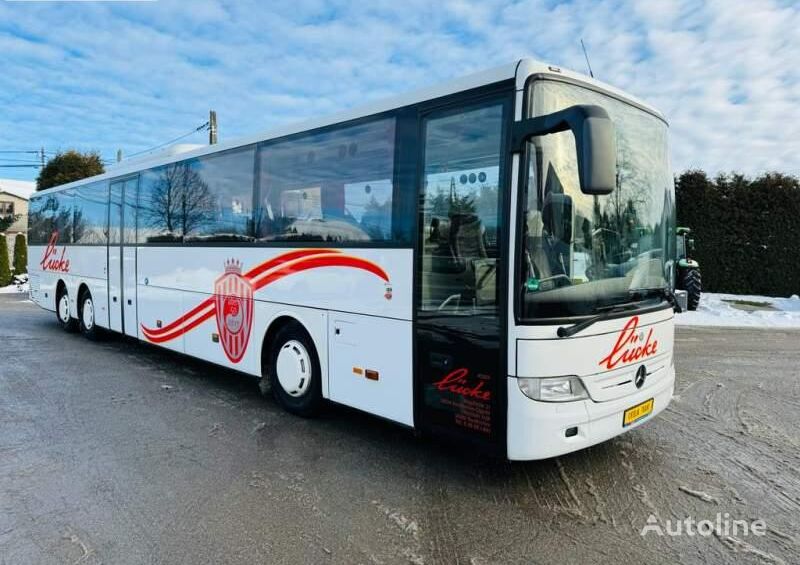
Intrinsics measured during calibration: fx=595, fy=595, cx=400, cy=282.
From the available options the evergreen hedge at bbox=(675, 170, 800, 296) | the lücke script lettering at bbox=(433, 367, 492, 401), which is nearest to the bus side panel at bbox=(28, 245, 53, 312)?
the lücke script lettering at bbox=(433, 367, 492, 401)

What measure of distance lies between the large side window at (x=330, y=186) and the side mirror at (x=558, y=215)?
1.45m

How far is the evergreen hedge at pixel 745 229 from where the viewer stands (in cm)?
1753

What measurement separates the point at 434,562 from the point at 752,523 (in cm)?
214

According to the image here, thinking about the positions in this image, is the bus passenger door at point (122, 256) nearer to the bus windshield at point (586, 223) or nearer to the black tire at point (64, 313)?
the black tire at point (64, 313)

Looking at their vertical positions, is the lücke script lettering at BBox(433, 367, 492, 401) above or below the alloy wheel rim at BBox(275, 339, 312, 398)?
above

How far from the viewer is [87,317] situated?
11.1 m

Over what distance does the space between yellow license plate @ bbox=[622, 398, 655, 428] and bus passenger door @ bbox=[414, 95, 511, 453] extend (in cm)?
105

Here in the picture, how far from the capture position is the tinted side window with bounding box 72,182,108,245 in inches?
406

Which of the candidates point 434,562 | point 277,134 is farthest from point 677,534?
point 277,134

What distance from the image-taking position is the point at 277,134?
6391 mm

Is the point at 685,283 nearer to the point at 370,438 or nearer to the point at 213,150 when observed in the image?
the point at 370,438

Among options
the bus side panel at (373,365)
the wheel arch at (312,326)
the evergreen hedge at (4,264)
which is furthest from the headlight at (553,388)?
the evergreen hedge at (4,264)

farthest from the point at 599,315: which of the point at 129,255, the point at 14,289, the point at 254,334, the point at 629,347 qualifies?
the point at 14,289

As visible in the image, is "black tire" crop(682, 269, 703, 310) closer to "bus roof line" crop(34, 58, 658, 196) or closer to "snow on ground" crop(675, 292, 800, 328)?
"bus roof line" crop(34, 58, 658, 196)
